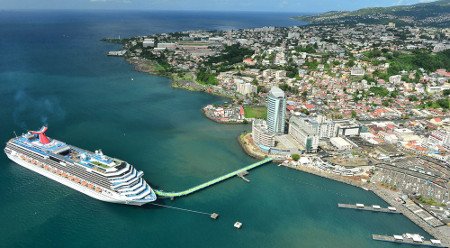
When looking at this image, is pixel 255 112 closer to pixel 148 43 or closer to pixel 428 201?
pixel 428 201

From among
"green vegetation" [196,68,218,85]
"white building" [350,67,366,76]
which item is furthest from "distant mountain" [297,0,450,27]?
"green vegetation" [196,68,218,85]

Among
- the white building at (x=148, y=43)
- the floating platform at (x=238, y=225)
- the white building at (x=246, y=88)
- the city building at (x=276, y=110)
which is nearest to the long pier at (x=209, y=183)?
the floating platform at (x=238, y=225)

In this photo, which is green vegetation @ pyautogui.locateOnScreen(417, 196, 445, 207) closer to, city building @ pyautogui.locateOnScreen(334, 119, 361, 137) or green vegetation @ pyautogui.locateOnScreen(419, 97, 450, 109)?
city building @ pyautogui.locateOnScreen(334, 119, 361, 137)

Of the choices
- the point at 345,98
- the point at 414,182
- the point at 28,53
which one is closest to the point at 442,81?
the point at 345,98

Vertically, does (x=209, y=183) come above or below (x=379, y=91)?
below

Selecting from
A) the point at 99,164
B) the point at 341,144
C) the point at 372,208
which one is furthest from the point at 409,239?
the point at 99,164

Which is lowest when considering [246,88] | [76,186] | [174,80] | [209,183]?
[209,183]
